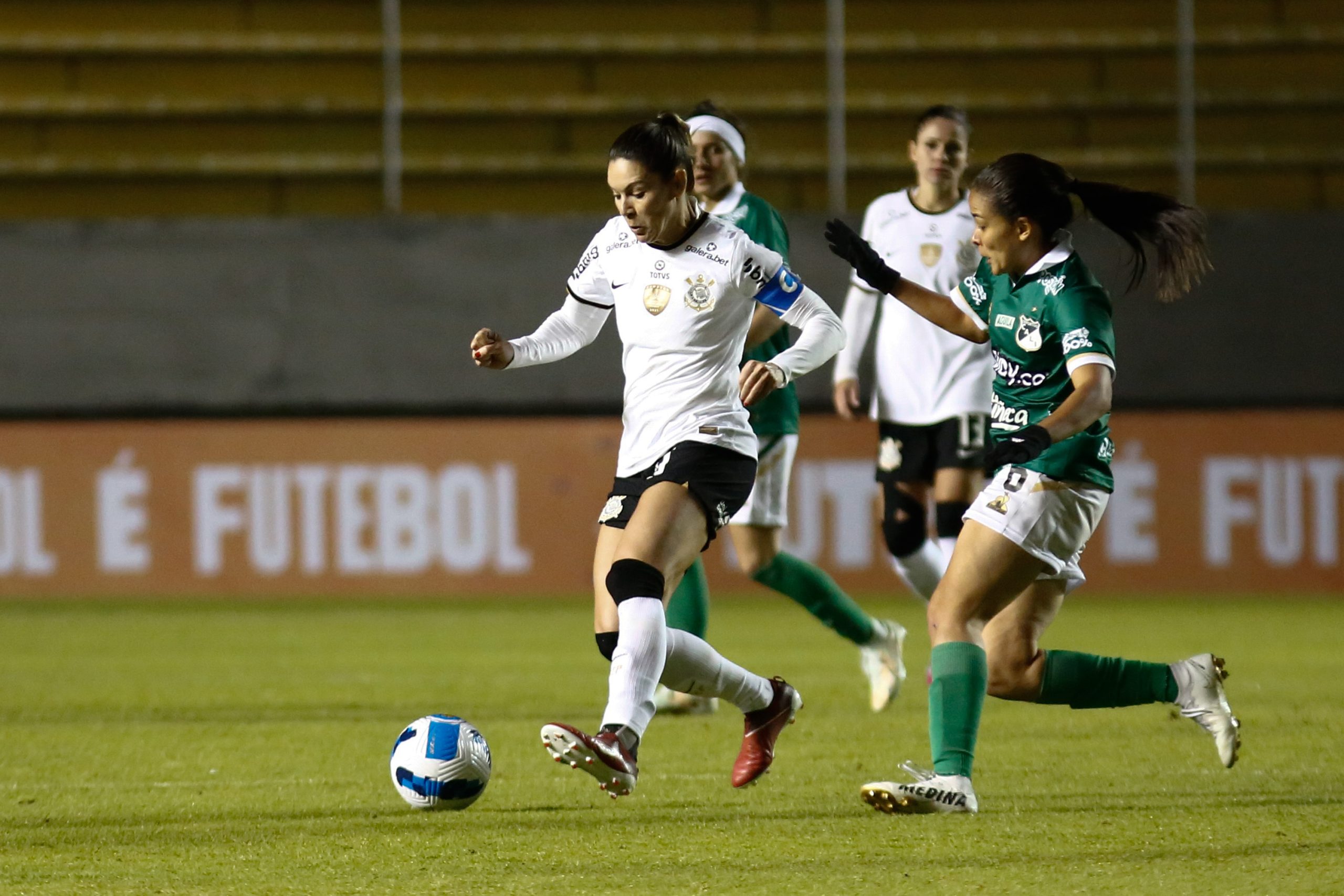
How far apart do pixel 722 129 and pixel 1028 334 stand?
2.17 meters

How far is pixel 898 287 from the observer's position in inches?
179

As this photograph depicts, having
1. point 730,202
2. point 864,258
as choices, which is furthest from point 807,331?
point 730,202

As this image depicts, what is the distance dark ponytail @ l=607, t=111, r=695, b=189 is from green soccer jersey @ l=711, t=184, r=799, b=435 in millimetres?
1641

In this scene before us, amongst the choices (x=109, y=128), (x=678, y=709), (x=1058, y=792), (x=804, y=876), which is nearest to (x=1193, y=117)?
(x=109, y=128)

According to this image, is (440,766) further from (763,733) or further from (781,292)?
(781,292)

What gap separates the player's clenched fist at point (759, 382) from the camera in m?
4.29

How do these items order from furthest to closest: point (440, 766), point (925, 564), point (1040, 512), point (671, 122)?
1. point (925, 564)
2. point (671, 122)
3. point (440, 766)
4. point (1040, 512)

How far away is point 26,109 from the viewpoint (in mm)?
14008

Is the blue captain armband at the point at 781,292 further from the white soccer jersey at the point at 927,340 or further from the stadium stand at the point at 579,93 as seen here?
the stadium stand at the point at 579,93

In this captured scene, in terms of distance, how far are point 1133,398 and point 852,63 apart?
378cm

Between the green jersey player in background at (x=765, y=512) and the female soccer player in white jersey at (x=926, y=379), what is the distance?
1.27 feet

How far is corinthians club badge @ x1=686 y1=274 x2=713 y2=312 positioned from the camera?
4461mm

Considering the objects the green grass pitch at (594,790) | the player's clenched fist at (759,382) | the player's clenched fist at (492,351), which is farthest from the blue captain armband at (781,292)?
the green grass pitch at (594,790)

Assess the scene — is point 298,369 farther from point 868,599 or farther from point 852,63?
point 852,63
